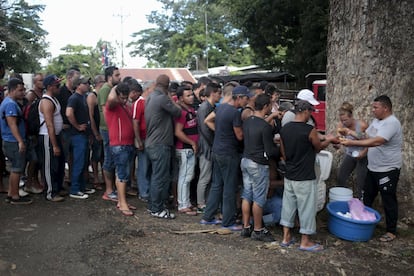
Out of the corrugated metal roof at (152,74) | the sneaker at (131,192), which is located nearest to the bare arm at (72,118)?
the sneaker at (131,192)

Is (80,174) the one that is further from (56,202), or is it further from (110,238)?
(110,238)

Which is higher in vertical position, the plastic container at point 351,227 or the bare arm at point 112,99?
the bare arm at point 112,99

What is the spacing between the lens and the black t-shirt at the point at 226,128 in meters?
4.73

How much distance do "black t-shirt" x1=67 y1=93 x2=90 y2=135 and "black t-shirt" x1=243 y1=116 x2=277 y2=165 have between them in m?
2.67

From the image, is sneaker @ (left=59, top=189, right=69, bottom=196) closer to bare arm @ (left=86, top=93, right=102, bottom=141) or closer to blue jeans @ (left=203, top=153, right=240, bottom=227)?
bare arm @ (left=86, top=93, right=102, bottom=141)

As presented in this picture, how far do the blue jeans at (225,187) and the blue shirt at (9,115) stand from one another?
281 centimetres

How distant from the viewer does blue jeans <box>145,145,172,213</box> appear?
515cm

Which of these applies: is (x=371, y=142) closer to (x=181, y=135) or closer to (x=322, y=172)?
(x=322, y=172)

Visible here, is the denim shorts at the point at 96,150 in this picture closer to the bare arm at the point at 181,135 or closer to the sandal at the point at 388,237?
the bare arm at the point at 181,135

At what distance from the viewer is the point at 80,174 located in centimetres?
594

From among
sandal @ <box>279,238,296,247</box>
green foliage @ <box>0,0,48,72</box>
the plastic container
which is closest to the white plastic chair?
the plastic container

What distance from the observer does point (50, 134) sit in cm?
538

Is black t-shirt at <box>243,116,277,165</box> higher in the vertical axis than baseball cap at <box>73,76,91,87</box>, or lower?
lower

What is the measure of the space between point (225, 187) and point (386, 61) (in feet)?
9.26
